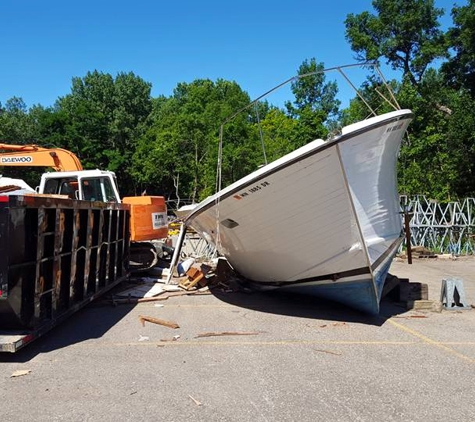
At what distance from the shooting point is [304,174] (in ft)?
21.5

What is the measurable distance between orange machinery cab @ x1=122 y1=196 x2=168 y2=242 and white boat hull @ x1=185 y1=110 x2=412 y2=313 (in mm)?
2522

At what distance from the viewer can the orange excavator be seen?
33.6ft

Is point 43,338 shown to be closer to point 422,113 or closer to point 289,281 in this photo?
point 289,281

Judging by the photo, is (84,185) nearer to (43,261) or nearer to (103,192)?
(103,192)

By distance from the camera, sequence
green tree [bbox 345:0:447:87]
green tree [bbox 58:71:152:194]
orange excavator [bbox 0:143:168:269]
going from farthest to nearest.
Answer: green tree [bbox 58:71:152:194] → green tree [bbox 345:0:447:87] → orange excavator [bbox 0:143:168:269]

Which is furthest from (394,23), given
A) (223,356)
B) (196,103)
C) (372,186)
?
(223,356)

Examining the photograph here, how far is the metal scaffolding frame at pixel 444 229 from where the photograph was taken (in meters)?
18.1

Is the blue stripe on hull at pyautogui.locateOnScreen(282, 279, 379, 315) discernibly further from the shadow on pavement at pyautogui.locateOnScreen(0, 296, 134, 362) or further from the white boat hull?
the shadow on pavement at pyautogui.locateOnScreen(0, 296, 134, 362)

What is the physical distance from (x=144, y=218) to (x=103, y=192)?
130 centimetres

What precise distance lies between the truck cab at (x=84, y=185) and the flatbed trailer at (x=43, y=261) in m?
3.49

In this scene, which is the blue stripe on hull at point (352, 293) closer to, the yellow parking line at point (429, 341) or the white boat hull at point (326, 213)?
the white boat hull at point (326, 213)

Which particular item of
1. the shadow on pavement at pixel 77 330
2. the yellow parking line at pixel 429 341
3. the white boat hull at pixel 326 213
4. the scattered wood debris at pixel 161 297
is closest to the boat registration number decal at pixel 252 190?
the white boat hull at pixel 326 213

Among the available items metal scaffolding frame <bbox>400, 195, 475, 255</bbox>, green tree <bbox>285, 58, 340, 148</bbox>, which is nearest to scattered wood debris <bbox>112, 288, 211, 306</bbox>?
metal scaffolding frame <bbox>400, 195, 475, 255</bbox>

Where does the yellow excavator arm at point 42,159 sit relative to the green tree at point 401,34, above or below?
below
